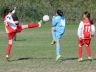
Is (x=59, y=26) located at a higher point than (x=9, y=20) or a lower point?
lower

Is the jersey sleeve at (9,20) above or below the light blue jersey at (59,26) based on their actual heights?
above

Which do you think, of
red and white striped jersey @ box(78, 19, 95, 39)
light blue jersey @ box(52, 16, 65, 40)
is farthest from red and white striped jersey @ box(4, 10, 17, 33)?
red and white striped jersey @ box(78, 19, 95, 39)

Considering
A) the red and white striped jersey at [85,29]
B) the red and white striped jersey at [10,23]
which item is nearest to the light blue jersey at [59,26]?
the red and white striped jersey at [85,29]

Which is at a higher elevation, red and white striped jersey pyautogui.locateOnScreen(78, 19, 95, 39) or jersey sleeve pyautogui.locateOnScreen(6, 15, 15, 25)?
jersey sleeve pyautogui.locateOnScreen(6, 15, 15, 25)

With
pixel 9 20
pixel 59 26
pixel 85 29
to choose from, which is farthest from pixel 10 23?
pixel 85 29

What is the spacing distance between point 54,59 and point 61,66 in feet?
6.96

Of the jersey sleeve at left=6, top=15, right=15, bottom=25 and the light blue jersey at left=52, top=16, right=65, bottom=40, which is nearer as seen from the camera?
the jersey sleeve at left=6, top=15, right=15, bottom=25

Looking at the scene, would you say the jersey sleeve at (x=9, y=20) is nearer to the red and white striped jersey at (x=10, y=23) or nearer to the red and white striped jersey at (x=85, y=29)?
the red and white striped jersey at (x=10, y=23)

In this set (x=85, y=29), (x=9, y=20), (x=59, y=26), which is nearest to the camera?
(x=85, y=29)

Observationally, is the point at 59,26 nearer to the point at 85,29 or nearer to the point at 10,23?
the point at 85,29

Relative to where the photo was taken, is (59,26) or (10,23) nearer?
(10,23)

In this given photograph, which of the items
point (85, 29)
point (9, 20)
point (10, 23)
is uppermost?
point (9, 20)

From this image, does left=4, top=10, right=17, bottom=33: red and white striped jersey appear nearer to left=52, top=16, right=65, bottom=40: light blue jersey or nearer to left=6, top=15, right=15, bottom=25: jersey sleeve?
left=6, top=15, right=15, bottom=25: jersey sleeve

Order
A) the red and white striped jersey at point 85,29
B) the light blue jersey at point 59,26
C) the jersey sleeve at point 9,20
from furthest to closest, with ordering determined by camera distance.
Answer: the light blue jersey at point 59,26 < the jersey sleeve at point 9,20 < the red and white striped jersey at point 85,29
